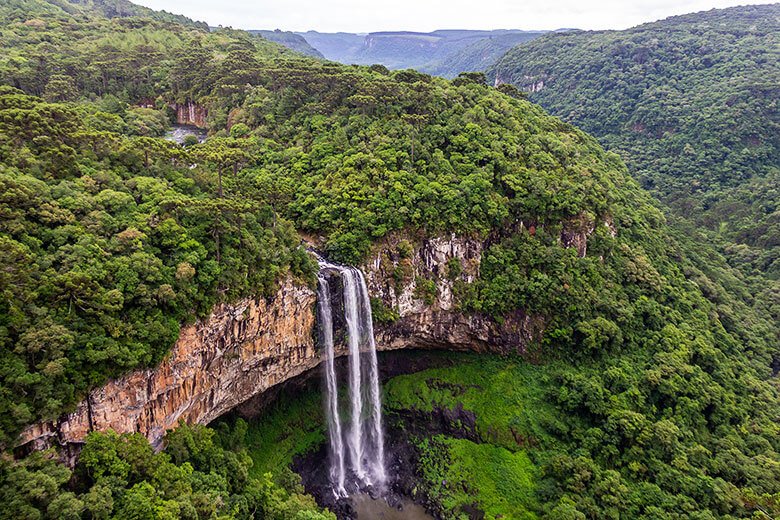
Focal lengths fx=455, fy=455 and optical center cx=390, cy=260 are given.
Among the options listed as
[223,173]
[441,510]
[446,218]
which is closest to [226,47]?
[223,173]

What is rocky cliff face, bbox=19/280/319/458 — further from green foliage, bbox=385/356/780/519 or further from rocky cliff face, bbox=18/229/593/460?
green foliage, bbox=385/356/780/519

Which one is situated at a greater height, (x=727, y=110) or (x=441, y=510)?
(x=727, y=110)

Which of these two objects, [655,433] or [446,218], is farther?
[446,218]

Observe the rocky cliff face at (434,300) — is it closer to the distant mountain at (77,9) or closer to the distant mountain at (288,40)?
the distant mountain at (77,9)

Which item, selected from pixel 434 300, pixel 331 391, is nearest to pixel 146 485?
pixel 331 391

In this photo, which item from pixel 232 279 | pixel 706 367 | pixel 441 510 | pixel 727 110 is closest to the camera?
pixel 232 279

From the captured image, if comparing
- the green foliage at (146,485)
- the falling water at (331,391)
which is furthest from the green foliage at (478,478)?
the green foliage at (146,485)

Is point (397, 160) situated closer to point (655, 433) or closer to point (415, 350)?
point (415, 350)

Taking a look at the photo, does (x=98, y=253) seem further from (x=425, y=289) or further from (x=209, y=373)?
(x=425, y=289)
